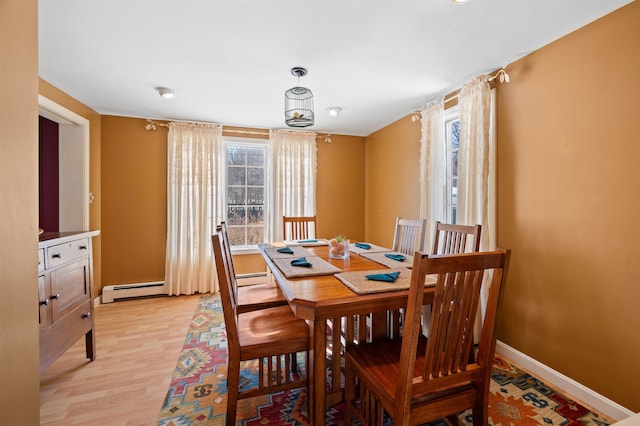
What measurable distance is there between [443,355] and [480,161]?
1.79 m

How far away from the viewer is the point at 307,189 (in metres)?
4.18

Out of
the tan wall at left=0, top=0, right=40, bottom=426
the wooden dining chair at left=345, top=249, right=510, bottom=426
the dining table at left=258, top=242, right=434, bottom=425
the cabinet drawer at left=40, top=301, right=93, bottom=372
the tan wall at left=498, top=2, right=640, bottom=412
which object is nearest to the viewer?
the tan wall at left=0, top=0, right=40, bottom=426

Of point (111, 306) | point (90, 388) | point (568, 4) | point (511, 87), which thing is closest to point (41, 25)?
point (90, 388)

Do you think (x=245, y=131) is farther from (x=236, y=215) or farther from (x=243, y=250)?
(x=243, y=250)

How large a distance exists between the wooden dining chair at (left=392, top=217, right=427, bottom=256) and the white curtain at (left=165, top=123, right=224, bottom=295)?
2.45m

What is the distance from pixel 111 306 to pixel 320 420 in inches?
126

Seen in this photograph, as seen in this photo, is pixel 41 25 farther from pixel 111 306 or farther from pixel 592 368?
pixel 592 368

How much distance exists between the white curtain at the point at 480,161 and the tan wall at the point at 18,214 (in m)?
2.68

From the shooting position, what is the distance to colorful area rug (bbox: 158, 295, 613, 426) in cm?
159

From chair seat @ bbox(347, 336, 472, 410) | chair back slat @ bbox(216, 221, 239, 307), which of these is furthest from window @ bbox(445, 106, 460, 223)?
chair back slat @ bbox(216, 221, 239, 307)

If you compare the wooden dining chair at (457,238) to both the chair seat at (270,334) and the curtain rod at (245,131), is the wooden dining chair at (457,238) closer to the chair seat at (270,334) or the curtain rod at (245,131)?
the chair seat at (270,334)

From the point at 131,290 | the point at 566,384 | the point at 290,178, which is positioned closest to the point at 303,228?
the point at 290,178

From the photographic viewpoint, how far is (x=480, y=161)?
2334 mm

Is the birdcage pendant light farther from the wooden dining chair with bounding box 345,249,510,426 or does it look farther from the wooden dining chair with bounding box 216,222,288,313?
the wooden dining chair with bounding box 345,249,510,426
